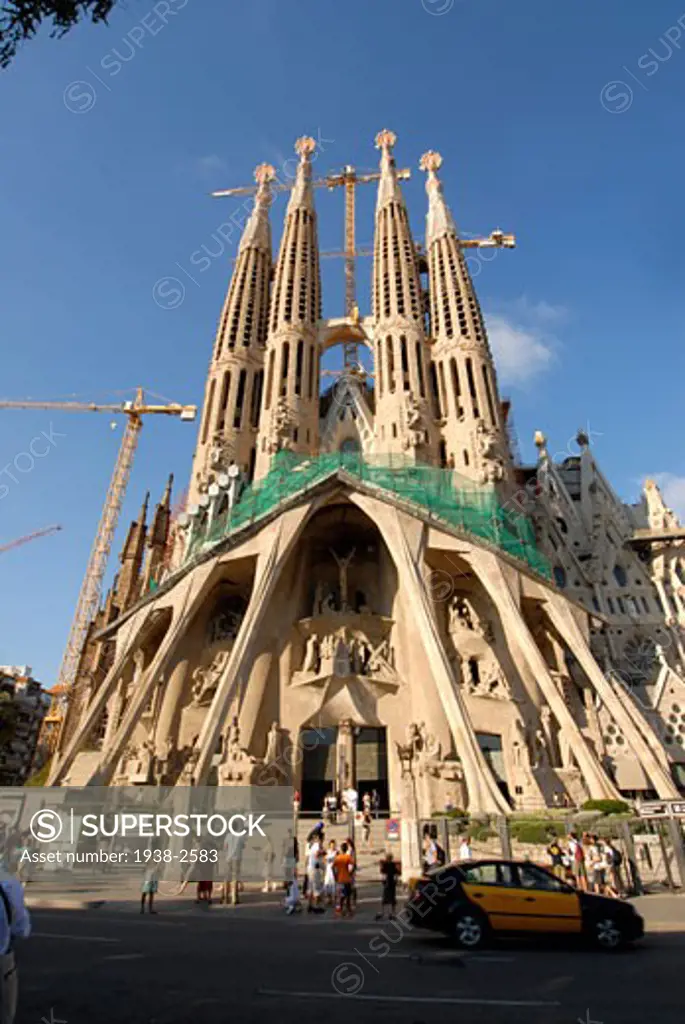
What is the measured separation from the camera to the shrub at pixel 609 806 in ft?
53.6

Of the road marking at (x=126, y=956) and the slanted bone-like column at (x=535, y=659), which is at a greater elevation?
the slanted bone-like column at (x=535, y=659)

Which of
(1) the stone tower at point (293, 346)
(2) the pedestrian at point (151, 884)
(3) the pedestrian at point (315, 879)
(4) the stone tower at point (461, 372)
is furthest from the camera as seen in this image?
(1) the stone tower at point (293, 346)

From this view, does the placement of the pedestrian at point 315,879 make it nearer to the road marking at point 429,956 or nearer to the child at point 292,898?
the child at point 292,898

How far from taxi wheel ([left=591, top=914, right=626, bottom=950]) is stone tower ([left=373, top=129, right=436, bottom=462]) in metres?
24.3

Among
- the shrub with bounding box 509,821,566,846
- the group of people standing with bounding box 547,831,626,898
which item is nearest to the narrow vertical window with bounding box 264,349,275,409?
the shrub with bounding box 509,821,566,846

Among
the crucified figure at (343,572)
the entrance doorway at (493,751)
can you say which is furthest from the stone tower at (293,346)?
the entrance doorway at (493,751)

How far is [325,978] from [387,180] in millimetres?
48434

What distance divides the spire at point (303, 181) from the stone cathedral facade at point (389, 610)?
9019 millimetres

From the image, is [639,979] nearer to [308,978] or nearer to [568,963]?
[568,963]

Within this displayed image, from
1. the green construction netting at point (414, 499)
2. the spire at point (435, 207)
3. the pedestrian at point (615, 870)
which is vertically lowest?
the pedestrian at point (615, 870)

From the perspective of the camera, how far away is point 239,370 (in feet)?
116

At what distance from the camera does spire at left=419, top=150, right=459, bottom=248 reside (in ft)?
133

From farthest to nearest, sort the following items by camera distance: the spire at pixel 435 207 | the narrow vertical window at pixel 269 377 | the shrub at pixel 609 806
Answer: the spire at pixel 435 207, the narrow vertical window at pixel 269 377, the shrub at pixel 609 806

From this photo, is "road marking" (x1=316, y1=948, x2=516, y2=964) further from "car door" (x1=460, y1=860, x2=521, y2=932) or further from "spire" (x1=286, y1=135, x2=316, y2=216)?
"spire" (x1=286, y1=135, x2=316, y2=216)
